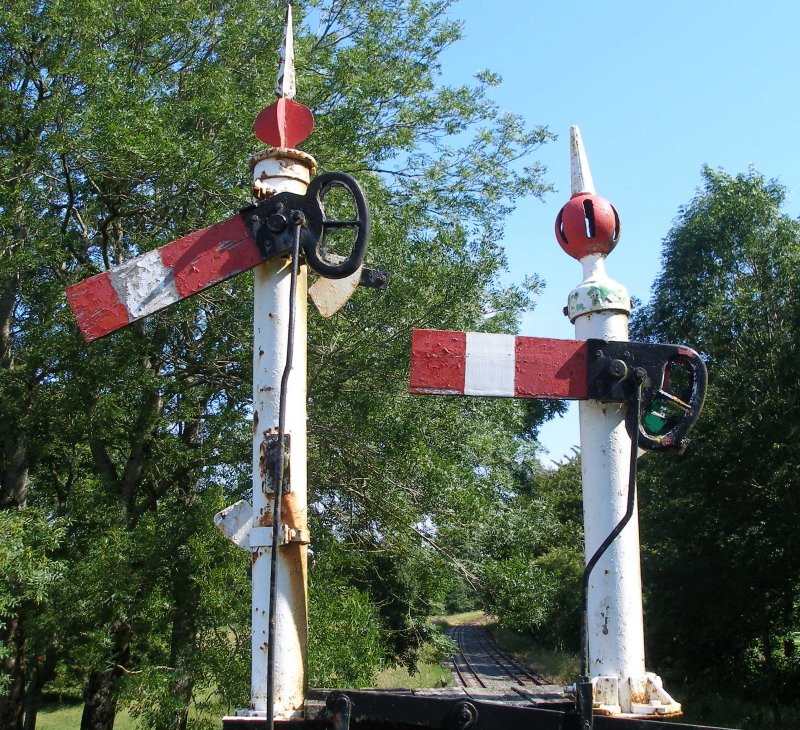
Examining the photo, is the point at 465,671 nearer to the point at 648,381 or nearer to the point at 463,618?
the point at 648,381

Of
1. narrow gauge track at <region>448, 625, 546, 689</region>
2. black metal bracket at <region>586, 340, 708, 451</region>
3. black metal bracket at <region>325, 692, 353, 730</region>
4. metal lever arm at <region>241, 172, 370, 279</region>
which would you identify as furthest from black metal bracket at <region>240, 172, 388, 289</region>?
narrow gauge track at <region>448, 625, 546, 689</region>

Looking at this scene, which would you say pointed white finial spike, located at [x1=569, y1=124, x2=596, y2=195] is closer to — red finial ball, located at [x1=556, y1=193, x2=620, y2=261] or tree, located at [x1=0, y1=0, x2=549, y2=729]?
red finial ball, located at [x1=556, y1=193, x2=620, y2=261]

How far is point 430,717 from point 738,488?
17.6m

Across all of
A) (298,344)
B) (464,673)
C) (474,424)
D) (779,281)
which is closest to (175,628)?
(474,424)

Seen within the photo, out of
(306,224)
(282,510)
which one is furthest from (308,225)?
(282,510)

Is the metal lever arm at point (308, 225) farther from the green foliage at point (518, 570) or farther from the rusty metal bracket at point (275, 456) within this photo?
the green foliage at point (518, 570)

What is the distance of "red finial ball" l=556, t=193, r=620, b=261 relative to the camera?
2.77m

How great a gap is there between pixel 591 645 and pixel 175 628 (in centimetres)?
661

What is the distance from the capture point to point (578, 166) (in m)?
2.91

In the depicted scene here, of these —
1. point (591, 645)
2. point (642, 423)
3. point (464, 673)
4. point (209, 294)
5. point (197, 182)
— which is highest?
point (197, 182)

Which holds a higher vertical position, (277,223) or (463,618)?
(277,223)

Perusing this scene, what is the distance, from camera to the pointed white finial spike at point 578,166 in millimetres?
2883

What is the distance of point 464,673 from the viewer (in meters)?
24.9

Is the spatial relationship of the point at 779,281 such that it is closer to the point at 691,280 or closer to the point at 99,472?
the point at 691,280
